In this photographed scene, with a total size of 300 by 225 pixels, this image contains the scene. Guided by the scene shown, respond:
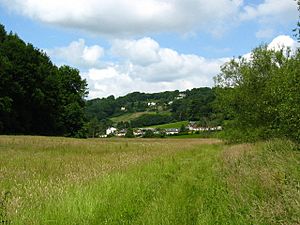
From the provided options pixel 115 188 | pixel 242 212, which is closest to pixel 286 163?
pixel 242 212

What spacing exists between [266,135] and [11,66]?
37348 millimetres

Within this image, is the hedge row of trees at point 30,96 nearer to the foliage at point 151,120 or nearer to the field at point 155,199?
the field at point 155,199

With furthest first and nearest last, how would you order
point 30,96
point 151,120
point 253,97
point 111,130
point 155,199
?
1. point 151,120
2. point 111,130
3. point 30,96
4. point 253,97
5. point 155,199

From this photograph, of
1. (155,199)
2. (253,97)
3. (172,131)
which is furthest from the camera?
(172,131)

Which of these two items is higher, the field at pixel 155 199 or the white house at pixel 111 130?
the white house at pixel 111 130

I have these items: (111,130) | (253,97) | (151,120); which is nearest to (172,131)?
(151,120)

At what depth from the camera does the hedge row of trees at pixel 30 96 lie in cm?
5456

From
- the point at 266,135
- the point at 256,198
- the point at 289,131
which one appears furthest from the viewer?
the point at 266,135

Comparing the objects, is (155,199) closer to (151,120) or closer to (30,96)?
(30,96)

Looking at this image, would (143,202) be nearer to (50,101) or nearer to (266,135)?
(266,135)

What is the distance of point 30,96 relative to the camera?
5853cm

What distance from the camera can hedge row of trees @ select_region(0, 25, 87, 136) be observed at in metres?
54.6

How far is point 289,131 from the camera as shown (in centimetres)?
2156

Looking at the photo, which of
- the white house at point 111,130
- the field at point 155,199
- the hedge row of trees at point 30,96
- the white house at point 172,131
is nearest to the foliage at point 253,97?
the field at point 155,199
